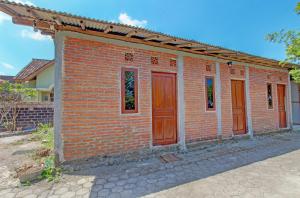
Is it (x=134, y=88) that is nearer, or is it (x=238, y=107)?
(x=134, y=88)

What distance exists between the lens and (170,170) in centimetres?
419

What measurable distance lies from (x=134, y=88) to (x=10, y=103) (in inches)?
329

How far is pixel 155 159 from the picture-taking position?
16.4 feet

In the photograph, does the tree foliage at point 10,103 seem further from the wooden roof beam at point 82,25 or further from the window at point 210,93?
the window at point 210,93

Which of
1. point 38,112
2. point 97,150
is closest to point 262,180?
point 97,150

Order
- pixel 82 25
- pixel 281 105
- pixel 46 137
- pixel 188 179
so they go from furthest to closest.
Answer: pixel 281 105 < pixel 46 137 < pixel 82 25 < pixel 188 179

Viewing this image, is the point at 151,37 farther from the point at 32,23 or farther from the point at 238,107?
the point at 238,107

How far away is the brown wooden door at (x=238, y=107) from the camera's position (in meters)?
7.50

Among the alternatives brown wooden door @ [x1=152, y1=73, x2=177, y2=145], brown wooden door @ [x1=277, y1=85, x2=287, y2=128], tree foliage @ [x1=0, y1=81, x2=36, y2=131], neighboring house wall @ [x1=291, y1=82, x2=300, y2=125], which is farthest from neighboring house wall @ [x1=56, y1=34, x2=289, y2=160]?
neighboring house wall @ [x1=291, y1=82, x2=300, y2=125]

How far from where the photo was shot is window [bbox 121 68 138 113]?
510cm

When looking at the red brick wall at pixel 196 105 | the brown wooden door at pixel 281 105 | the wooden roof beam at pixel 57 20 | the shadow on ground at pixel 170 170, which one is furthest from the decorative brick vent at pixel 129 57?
the brown wooden door at pixel 281 105

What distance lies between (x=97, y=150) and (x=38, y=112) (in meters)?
7.92

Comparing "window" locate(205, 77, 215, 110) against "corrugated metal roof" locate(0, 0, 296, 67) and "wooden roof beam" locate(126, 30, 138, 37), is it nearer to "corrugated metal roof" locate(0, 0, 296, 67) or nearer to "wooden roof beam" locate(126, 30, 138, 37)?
"corrugated metal roof" locate(0, 0, 296, 67)

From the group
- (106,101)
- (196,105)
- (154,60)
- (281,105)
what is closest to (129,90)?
(106,101)
